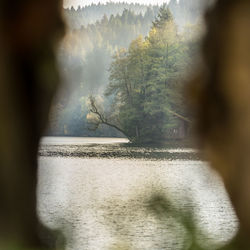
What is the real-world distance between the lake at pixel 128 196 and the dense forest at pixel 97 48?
0.21 meters

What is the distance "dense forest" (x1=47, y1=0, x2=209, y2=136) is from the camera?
266 cm

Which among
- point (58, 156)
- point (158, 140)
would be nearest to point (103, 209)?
point (58, 156)

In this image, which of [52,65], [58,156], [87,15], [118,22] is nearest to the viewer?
[52,65]

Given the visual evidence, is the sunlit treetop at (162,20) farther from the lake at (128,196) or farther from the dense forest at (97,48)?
the lake at (128,196)

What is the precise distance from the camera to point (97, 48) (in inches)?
136

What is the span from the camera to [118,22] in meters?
3.50

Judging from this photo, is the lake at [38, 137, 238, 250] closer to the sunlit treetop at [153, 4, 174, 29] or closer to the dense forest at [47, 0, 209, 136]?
the dense forest at [47, 0, 209, 136]

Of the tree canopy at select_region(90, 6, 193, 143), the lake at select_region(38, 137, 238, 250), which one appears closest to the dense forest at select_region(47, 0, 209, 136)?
the tree canopy at select_region(90, 6, 193, 143)

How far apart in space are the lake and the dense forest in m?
0.21

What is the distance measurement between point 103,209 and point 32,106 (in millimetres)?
1215

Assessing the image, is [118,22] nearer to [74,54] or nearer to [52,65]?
[74,54]

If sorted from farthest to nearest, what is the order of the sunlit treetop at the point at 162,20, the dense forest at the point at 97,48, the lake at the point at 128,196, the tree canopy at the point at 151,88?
the tree canopy at the point at 151,88, the sunlit treetop at the point at 162,20, the dense forest at the point at 97,48, the lake at the point at 128,196

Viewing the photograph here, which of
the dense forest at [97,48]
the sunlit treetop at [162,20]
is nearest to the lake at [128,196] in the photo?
the dense forest at [97,48]

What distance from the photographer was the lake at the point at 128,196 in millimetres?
2348
